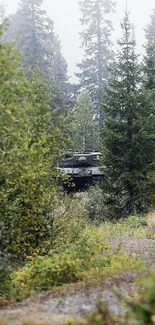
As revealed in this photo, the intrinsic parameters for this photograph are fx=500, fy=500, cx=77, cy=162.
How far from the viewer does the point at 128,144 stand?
2075cm

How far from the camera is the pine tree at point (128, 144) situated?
2039cm

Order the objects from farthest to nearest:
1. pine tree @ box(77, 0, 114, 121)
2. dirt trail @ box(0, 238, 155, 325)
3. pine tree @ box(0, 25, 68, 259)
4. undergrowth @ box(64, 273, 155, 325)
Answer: pine tree @ box(77, 0, 114, 121), pine tree @ box(0, 25, 68, 259), dirt trail @ box(0, 238, 155, 325), undergrowth @ box(64, 273, 155, 325)

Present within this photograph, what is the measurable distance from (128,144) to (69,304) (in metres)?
14.2

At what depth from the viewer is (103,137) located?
20828 mm

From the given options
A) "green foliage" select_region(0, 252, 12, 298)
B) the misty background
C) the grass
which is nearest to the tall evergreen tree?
the grass

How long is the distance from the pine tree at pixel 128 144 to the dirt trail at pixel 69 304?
39.2 ft

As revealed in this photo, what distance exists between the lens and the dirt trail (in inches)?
249

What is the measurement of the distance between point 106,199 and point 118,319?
15633 millimetres

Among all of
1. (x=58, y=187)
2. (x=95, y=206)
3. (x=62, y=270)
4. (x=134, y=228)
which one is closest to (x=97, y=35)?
(x=95, y=206)

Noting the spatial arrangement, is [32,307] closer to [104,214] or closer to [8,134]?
[8,134]

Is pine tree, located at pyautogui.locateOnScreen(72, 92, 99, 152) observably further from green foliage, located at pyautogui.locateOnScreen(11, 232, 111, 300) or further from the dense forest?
green foliage, located at pyautogui.locateOnScreen(11, 232, 111, 300)

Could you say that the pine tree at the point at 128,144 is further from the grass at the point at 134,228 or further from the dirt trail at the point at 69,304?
the dirt trail at the point at 69,304

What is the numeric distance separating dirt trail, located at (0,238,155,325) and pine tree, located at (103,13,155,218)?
1194 centimetres

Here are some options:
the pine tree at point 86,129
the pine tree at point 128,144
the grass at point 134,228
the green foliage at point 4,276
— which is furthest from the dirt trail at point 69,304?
the pine tree at point 86,129
